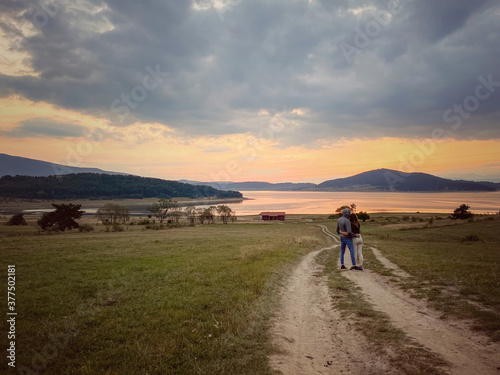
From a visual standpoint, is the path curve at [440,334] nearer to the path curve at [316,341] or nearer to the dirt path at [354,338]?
the dirt path at [354,338]

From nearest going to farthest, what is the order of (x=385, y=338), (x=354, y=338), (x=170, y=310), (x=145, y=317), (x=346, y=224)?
(x=385, y=338), (x=354, y=338), (x=145, y=317), (x=170, y=310), (x=346, y=224)

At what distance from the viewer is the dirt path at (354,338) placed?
556cm

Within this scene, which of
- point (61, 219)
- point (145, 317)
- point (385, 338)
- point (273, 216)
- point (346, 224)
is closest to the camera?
point (385, 338)

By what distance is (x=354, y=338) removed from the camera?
7.01 m

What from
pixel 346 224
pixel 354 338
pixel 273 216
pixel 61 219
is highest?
pixel 346 224

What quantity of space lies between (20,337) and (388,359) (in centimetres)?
1027

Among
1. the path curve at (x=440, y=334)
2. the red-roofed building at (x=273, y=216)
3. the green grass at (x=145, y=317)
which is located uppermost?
the path curve at (x=440, y=334)

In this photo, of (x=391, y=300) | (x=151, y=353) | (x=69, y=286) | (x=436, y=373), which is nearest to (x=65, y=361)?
(x=151, y=353)

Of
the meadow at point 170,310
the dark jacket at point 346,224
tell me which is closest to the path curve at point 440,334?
the meadow at point 170,310

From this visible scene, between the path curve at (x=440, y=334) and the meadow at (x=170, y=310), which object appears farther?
the meadow at (x=170, y=310)

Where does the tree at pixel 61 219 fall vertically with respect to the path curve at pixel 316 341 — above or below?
below

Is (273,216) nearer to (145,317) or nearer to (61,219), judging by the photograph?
(61,219)

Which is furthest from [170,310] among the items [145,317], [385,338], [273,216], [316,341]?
[273,216]

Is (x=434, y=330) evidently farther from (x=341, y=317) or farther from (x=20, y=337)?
(x=20, y=337)
